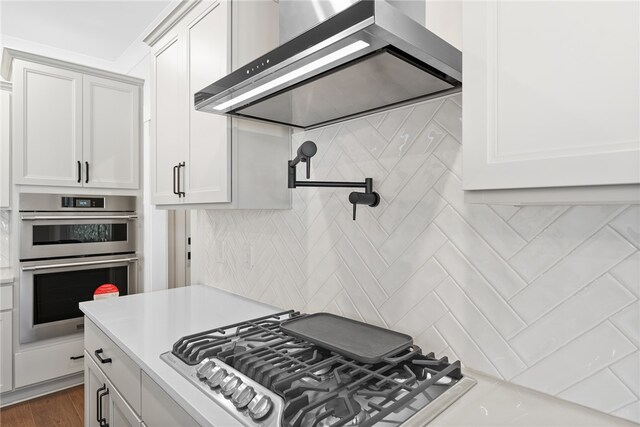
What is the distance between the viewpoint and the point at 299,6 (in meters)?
1.24

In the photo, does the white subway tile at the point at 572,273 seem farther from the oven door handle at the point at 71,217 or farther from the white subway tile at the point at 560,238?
the oven door handle at the point at 71,217

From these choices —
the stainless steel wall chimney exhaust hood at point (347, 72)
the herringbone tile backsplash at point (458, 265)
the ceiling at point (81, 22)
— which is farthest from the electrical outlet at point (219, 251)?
the ceiling at point (81, 22)

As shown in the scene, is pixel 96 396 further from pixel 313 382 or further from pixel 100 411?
pixel 313 382

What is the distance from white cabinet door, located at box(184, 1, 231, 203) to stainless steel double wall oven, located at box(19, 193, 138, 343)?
1587 millimetres

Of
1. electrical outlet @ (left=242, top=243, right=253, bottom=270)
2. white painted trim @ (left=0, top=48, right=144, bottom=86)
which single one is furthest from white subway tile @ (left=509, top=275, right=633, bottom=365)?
white painted trim @ (left=0, top=48, right=144, bottom=86)

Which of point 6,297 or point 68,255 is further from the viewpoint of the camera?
point 68,255

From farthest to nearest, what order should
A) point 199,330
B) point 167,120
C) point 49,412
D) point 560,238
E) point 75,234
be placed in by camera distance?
point 75,234
point 49,412
point 167,120
point 199,330
point 560,238

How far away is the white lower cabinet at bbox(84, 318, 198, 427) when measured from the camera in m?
1.03

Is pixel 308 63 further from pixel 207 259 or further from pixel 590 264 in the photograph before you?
pixel 207 259

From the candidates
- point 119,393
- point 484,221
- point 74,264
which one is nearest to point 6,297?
point 74,264

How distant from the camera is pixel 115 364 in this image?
1.40 m

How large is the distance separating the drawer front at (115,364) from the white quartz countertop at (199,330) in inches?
2.1

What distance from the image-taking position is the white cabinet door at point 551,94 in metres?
0.56

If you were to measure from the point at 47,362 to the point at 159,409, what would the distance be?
226 cm
